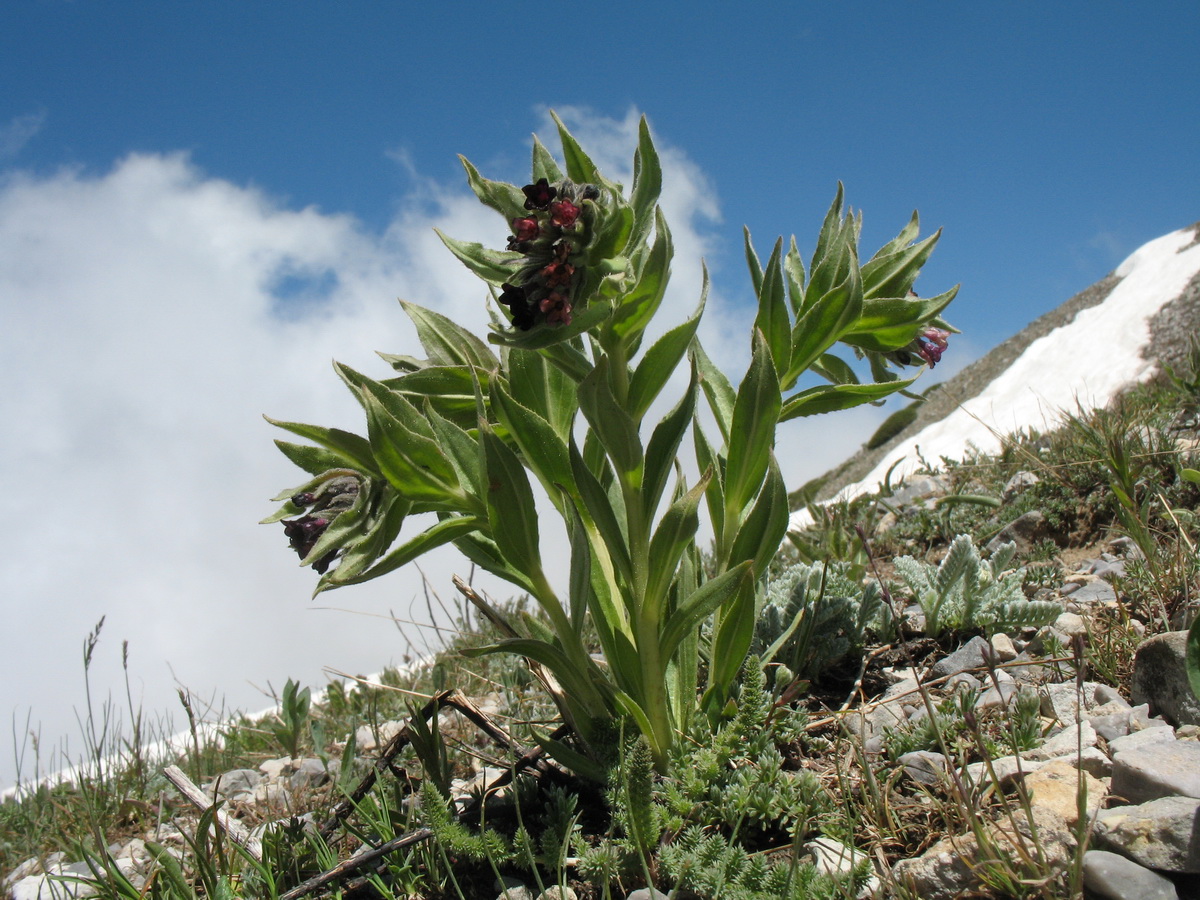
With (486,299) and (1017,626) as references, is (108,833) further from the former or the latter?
(1017,626)

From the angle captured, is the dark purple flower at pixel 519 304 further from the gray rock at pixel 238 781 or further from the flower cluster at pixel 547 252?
the gray rock at pixel 238 781

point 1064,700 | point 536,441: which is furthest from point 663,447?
point 1064,700

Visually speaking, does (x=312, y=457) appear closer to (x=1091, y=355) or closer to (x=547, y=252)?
(x=547, y=252)

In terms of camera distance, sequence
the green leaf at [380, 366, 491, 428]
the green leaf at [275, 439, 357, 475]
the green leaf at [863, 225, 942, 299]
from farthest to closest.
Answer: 1. the green leaf at [863, 225, 942, 299]
2. the green leaf at [380, 366, 491, 428]
3. the green leaf at [275, 439, 357, 475]

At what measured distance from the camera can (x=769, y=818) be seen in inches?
82.7

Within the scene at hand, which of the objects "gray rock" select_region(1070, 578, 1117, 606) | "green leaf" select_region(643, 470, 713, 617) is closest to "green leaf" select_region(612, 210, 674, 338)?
"green leaf" select_region(643, 470, 713, 617)

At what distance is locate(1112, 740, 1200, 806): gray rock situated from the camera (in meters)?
1.73

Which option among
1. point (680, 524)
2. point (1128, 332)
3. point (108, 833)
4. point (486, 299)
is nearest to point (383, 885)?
point (680, 524)

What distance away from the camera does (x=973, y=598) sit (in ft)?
10.2

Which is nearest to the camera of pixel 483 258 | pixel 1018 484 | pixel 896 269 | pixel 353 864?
pixel 353 864

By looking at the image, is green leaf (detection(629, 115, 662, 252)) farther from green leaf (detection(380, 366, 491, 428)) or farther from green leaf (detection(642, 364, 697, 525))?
green leaf (detection(380, 366, 491, 428))

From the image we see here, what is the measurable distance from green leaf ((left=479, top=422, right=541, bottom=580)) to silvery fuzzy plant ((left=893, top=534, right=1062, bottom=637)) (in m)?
1.70

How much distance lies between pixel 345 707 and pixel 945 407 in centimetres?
2203

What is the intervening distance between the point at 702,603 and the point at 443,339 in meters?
1.14
